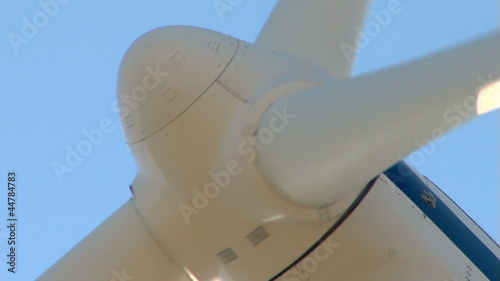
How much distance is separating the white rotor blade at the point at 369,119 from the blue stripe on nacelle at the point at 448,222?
148cm

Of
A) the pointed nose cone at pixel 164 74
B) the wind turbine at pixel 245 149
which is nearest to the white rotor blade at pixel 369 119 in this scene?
the wind turbine at pixel 245 149

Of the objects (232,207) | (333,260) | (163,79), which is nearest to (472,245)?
(333,260)

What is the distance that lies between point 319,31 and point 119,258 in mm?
2819

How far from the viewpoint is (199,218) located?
6.01 m

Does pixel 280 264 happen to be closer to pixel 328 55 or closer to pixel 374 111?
pixel 374 111

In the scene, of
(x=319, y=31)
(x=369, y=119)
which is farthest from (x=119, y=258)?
(x=319, y=31)

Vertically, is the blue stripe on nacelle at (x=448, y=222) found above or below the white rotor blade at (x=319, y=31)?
below

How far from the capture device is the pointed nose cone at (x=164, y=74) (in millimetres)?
6020

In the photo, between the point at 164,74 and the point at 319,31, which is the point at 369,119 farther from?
the point at 319,31

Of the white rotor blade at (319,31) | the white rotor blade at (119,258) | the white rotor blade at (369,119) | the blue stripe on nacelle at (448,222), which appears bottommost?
the blue stripe on nacelle at (448,222)

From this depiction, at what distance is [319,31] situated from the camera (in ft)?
24.8

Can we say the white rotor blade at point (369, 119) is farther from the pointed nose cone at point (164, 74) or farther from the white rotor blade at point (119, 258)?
the white rotor blade at point (119, 258)

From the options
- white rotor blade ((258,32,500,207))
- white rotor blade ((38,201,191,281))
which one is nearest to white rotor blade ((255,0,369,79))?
white rotor blade ((258,32,500,207))

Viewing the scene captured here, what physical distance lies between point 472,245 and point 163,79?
335 cm
